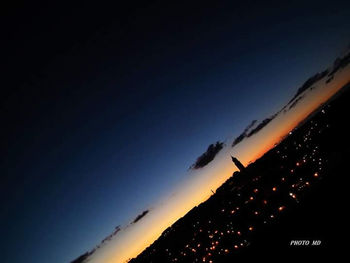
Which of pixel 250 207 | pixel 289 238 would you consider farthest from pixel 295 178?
pixel 289 238

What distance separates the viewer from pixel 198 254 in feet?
115

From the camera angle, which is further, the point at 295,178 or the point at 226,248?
the point at 295,178

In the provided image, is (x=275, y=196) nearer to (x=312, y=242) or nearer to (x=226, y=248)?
(x=226, y=248)

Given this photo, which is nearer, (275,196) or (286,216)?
(286,216)

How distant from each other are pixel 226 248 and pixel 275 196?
24.0 ft

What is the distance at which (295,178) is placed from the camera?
31.6 meters

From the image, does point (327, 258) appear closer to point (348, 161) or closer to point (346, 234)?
point (346, 234)

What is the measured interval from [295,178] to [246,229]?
25.3 ft

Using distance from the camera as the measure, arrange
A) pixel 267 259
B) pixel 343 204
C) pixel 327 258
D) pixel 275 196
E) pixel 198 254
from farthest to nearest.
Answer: pixel 198 254
pixel 275 196
pixel 267 259
pixel 343 204
pixel 327 258

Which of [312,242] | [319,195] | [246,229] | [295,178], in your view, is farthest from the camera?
[295,178]

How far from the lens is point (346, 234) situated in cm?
888

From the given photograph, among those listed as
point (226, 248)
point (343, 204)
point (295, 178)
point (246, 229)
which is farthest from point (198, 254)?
point (343, 204)

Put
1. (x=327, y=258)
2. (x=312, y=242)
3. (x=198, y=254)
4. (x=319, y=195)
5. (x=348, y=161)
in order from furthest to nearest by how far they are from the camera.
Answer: (x=198, y=254) → (x=348, y=161) → (x=319, y=195) → (x=312, y=242) → (x=327, y=258)

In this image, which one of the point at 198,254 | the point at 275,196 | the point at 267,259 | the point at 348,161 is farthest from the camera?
the point at 198,254
